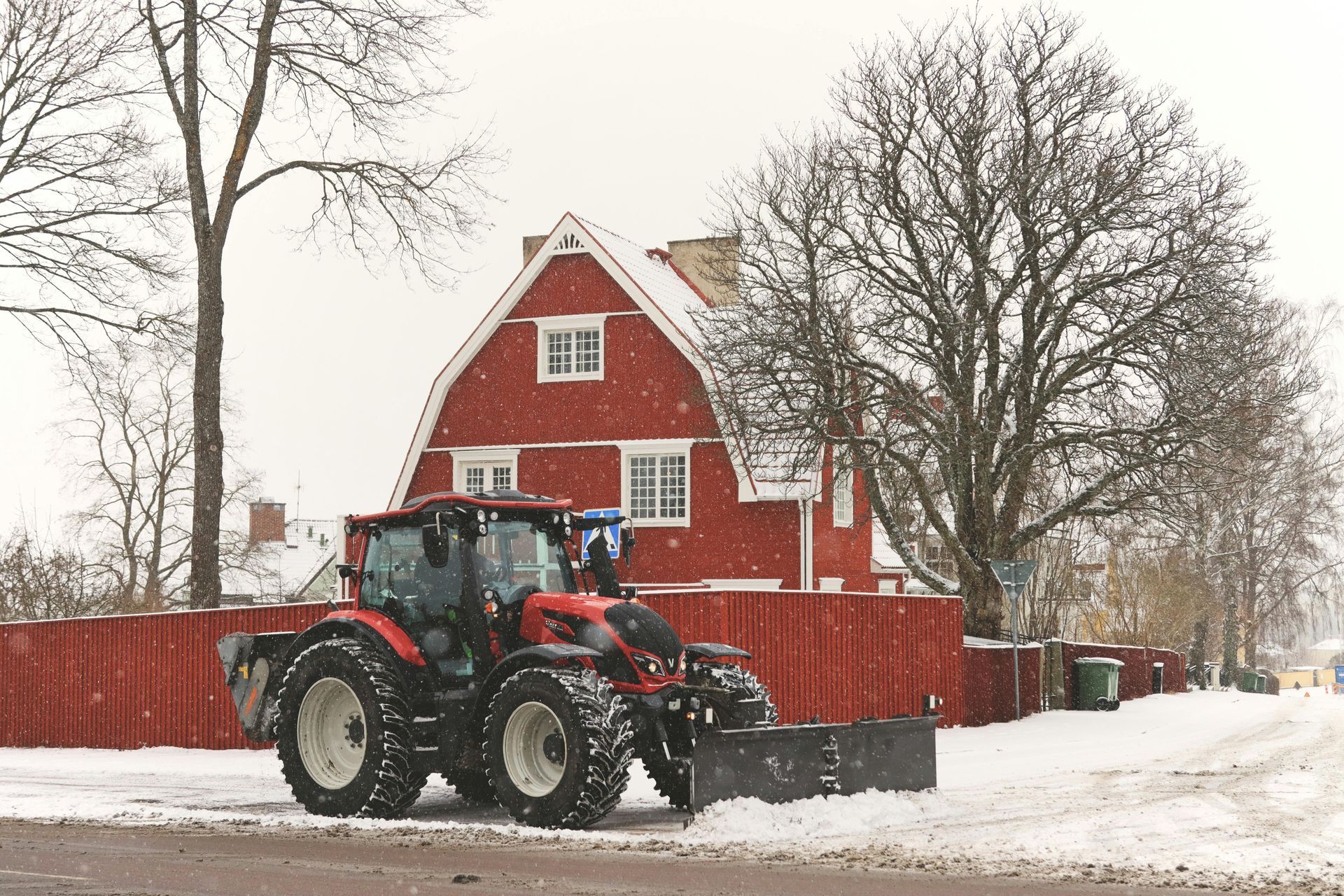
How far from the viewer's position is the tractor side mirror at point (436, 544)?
10.8 meters

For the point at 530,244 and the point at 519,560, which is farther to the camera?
the point at 530,244

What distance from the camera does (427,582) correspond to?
1132 centimetres

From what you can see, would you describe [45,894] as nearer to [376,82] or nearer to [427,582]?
[427,582]

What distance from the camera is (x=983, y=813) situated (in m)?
11.0

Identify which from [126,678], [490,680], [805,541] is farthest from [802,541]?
[490,680]

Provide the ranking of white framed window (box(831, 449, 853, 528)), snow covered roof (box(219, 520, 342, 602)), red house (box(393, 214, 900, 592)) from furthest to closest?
1. snow covered roof (box(219, 520, 342, 602))
2. red house (box(393, 214, 900, 592))
3. white framed window (box(831, 449, 853, 528))

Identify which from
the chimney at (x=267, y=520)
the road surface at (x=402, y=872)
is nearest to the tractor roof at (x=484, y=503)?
the road surface at (x=402, y=872)

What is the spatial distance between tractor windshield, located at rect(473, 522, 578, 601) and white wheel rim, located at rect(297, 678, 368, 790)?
1461mm

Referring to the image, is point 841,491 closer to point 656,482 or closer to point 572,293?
point 656,482

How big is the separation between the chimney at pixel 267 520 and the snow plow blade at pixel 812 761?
182 feet

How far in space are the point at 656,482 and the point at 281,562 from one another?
1367 inches

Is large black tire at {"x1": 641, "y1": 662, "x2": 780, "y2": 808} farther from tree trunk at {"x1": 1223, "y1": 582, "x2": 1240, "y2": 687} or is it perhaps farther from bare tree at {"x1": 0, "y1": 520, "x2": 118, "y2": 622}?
tree trunk at {"x1": 1223, "y1": 582, "x2": 1240, "y2": 687}

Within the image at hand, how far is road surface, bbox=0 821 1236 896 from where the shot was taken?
24.7 feet

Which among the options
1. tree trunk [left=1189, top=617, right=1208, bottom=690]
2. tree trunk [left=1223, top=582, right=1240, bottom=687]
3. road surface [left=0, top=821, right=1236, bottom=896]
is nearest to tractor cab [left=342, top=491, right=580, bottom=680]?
road surface [left=0, top=821, right=1236, bottom=896]
